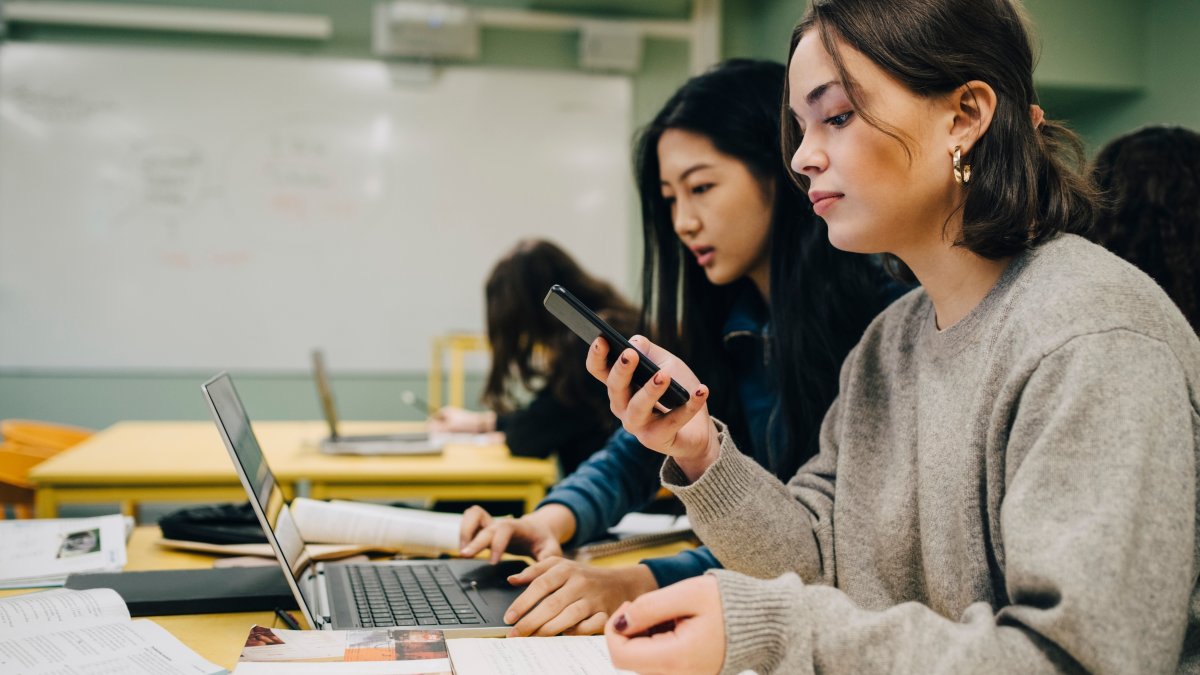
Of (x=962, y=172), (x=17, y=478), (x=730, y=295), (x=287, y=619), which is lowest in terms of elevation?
(x=17, y=478)

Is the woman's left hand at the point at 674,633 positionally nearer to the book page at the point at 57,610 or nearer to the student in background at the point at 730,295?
the student in background at the point at 730,295

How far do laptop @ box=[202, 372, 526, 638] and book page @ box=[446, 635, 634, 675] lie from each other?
71 millimetres

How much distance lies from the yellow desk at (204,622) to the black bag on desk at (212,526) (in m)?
0.03

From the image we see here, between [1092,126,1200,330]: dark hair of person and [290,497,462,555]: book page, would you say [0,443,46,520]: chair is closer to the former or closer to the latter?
[290,497,462,555]: book page

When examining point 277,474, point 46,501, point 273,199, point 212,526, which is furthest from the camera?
point 273,199

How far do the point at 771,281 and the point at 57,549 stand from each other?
1.06 metres

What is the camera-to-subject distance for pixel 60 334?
3838 millimetres

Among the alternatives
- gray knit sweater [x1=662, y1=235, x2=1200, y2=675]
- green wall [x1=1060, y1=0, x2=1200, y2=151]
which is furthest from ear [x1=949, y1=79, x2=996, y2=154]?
green wall [x1=1060, y1=0, x2=1200, y2=151]

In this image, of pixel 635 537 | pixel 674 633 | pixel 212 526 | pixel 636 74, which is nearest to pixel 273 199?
pixel 636 74

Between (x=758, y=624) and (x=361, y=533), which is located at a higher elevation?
(x=758, y=624)

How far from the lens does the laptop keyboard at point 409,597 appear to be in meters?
0.96

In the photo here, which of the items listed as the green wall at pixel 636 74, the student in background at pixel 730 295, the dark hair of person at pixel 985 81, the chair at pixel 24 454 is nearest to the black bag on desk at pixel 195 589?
the student in background at pixel 730 295

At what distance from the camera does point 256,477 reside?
101 centimetres

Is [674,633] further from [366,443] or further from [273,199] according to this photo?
[273,199]
